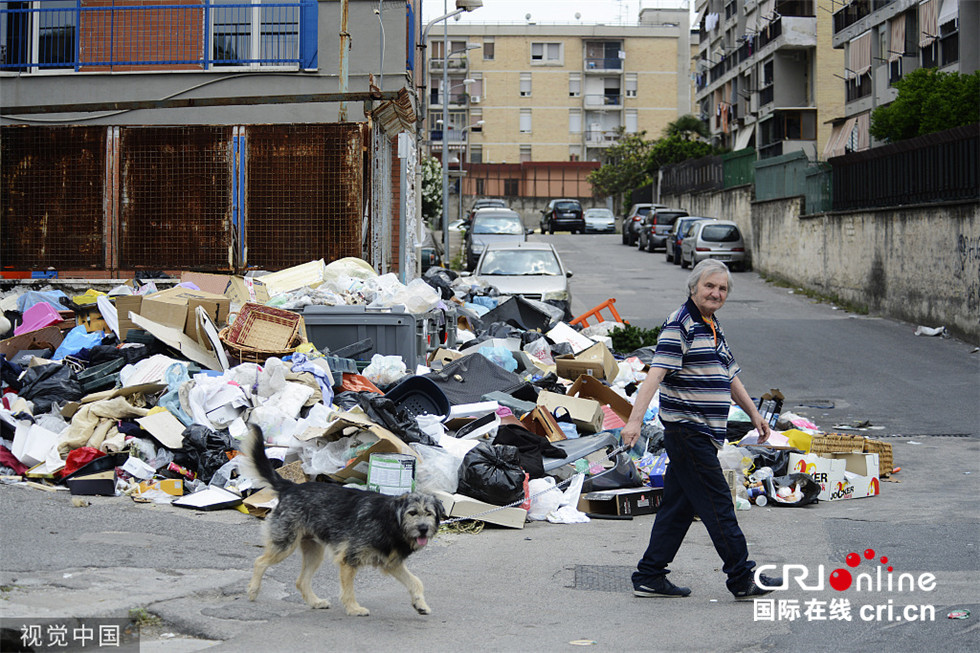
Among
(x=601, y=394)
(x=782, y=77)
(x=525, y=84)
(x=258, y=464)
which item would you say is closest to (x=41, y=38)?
(x=601, y=394)

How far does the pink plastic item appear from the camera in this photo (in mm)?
11023

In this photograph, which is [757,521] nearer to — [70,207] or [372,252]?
[372,252]

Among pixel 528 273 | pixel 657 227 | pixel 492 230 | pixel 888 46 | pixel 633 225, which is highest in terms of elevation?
pixel 888 46

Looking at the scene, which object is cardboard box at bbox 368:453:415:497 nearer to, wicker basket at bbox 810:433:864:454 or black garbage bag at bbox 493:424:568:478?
black garbage bag at bbox 493:424:568:478

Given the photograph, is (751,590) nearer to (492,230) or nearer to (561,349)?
(561,349)

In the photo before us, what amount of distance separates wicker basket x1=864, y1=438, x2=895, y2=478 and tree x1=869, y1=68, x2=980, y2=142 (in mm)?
19238

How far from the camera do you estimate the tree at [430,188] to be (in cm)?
4484

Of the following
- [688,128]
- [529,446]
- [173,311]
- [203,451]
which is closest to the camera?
[203,451]

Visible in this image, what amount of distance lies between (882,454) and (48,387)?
774 centimetres

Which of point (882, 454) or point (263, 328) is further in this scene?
point (263, 328)

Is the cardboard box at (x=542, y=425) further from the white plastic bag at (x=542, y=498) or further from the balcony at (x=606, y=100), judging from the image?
the balcony at (x=606, y=100)

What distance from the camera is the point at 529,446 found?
28.1ft

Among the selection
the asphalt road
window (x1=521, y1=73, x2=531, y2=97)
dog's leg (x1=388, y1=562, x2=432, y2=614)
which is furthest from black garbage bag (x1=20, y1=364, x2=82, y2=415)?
window (x1=521, y1=73, x2=531, y2=97)

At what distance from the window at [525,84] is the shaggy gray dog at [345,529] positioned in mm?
79327
